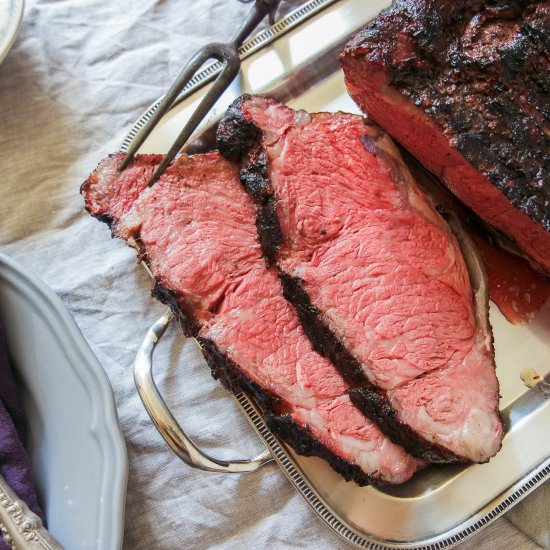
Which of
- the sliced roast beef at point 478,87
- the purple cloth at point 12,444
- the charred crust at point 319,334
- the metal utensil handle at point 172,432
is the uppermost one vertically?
the sliced roast beef at point 478,87

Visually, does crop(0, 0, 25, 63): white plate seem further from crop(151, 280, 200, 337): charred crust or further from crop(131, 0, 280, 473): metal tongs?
crop(151, 280, 200, 337): charred crust

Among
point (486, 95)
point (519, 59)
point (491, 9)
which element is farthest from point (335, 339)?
point (491, 9)

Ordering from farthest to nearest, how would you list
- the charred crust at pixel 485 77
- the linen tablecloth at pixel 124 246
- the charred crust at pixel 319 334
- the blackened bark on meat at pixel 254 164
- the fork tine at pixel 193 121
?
the linen tablecloth at pixel 124 246 < the fork tine at pixel 193 121 < the blackened bark on meat at pixel 254 164 < the charred crust at pixel 319 334 < the charred crust at pixel 485 77

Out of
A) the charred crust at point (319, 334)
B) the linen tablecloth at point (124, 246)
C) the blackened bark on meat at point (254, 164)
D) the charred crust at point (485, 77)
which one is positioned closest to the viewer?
the charred crust at point (485, 77)

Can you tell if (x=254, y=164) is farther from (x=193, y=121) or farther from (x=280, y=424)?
(x=280, y=424)

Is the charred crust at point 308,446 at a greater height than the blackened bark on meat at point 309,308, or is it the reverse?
the blackened bark on meat at point 309,308

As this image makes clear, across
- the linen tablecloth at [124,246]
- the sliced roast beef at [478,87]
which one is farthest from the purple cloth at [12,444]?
the sliced roast beef at [478,87]

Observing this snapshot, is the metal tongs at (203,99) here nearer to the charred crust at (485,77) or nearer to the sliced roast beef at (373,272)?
the sliced roast beef at (373,272)
